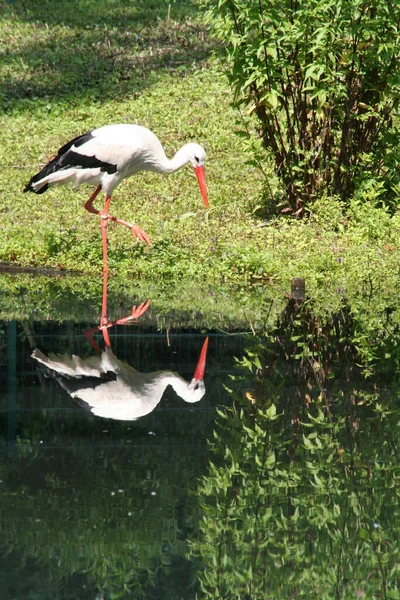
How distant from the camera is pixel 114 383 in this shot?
21.7 ft

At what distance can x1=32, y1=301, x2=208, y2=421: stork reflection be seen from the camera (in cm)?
610

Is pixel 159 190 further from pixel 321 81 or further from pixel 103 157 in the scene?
pixel 103 157

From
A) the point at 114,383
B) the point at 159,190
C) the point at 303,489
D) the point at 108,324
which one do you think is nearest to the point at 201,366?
the point at 114,383

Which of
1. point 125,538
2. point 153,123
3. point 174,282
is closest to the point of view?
point 125,538

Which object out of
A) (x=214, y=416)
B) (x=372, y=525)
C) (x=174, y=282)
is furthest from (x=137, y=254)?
(x=372, y=525)

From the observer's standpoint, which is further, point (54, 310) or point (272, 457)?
point (54, 310)

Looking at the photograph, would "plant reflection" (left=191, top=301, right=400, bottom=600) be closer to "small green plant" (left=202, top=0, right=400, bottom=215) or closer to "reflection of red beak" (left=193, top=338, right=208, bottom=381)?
"reflection of red beak" (left=193, top=338, right=208, bottom=381)

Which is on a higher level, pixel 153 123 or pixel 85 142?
pixel 85 142

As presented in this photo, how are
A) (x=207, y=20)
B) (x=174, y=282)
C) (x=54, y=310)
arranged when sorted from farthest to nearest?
(x=207, y=20), (x=174, y=282), (x=54, y=310)

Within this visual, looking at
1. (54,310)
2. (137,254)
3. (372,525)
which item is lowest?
(137,254)

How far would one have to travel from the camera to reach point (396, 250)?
11.4 m

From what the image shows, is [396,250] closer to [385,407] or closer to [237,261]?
[237,261]

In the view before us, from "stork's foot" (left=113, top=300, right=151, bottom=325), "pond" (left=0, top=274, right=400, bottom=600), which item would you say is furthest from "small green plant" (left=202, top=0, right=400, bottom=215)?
"pond" (left=0, top=274, right=400, bottom=600)

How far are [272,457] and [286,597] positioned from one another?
60.2 inches
